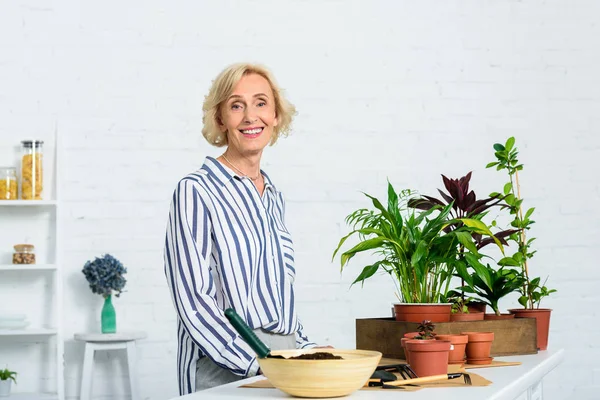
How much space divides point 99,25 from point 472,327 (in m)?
3.01

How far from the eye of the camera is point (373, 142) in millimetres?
4402

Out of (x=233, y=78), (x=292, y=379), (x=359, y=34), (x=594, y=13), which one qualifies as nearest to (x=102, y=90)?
(x=359, y=34)

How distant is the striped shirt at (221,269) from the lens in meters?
1.90

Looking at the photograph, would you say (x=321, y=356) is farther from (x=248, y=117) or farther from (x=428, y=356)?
(x=248, y=117)

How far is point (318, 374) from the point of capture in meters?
1.29

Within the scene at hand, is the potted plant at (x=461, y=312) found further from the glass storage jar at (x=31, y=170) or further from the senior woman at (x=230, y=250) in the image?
the glass storage jar at (x=31, y=170)

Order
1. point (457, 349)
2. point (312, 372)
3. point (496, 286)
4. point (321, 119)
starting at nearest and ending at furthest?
point (312, 372)
point (457, 349)
point (496, 286)
point (321, 119)

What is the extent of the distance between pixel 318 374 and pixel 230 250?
0.76 m

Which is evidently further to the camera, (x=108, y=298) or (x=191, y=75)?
(x=191, y=75)

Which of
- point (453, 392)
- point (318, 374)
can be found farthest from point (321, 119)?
point (318, 374)

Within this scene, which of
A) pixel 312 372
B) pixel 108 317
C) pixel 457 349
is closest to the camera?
pixel 312 372

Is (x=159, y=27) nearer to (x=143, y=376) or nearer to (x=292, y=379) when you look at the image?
(x=143, y=376)

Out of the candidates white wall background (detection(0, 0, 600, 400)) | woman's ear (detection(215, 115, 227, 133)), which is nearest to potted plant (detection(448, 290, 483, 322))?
woman's ear (detection(215, 115, 227, 133))

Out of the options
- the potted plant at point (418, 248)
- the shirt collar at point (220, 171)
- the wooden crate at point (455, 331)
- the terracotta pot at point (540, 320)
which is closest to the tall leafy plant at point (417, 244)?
the potted plant at point (418, 248)
